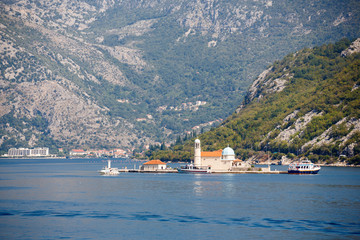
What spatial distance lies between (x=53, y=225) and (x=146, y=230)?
589 inches

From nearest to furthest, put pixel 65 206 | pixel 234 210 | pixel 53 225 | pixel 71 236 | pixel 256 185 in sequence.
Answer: pixel 71 236
pixel 53 225
pixel 234 210
pixel 65 206
pixel 256 185

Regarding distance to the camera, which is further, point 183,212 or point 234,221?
point 183,212

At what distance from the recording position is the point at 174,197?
127312 mm

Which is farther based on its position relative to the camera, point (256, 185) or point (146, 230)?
point (256, 185)

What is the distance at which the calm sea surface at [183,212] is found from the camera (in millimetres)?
85938

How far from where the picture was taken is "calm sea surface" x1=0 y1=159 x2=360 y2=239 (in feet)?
282

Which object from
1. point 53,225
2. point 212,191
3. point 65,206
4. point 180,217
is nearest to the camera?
point 53,225

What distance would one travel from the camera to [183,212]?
104375mm

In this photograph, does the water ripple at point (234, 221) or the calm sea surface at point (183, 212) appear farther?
the water ripple at point (234, 221)

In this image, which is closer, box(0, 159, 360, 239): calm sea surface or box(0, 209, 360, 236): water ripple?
box(0, 159, 360, 239): calm sea surface

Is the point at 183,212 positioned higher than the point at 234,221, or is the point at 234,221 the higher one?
the point at 183,212

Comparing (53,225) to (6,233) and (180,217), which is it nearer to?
(6,233)

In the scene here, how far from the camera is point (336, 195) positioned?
12719 cm

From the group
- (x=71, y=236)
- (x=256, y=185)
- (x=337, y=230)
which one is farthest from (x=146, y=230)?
(x=256, y=185)
